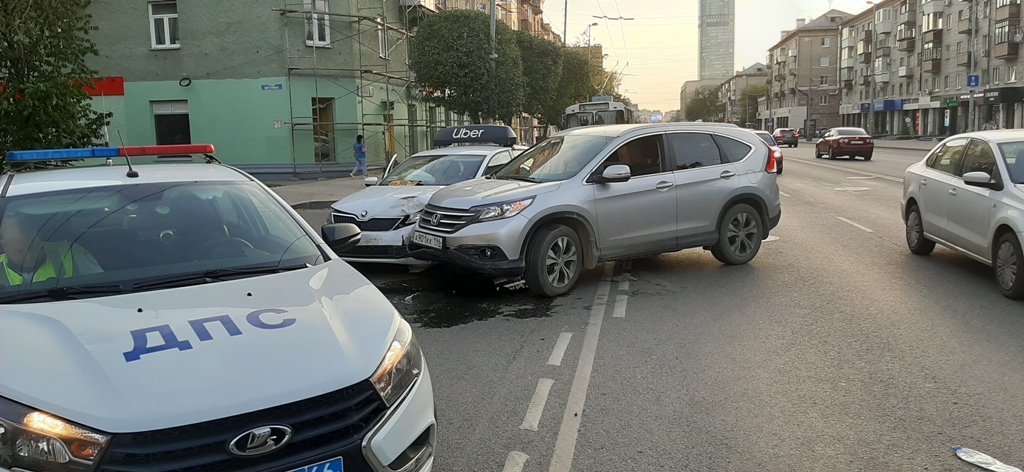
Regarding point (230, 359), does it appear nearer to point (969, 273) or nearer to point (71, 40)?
point (969, 273)

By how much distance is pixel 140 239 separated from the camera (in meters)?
3.93

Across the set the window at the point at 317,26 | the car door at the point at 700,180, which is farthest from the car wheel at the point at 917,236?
the window at the point at 317,26

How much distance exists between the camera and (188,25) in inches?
1091

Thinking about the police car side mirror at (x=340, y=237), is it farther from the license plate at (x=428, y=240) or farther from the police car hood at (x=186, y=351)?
the license plate at (x=428, y=240)

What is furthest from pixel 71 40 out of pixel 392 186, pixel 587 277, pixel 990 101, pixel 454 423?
pixel 990 101

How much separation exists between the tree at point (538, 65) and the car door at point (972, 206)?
117 feet

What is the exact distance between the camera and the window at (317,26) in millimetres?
27703

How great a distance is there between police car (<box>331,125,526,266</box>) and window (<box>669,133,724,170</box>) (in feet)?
7.81

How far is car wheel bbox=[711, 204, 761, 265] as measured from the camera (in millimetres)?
9242

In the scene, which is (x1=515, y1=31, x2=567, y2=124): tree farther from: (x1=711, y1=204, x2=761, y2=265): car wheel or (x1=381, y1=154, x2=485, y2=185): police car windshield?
(x1=711, y1=204, x2=761, y2=265): car wheel

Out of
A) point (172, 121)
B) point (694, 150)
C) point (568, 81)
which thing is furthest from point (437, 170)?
point (568, 81)

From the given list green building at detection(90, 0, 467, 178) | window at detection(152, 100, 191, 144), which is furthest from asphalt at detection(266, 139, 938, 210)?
window at detection(152, 100, 191, 144)

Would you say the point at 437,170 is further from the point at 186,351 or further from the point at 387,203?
the point at 186,351

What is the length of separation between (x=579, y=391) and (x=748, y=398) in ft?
3.53
